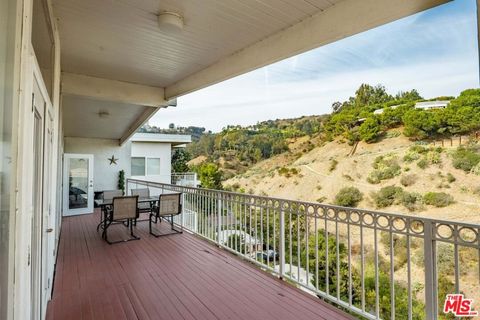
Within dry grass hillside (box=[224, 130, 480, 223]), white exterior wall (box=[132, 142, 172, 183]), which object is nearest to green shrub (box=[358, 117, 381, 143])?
dry grass hillside (box=[224, 130, 480, 223])

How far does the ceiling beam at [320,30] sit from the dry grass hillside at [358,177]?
349 inches

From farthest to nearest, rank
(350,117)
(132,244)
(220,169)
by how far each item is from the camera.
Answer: (220,169) → (350,117) → (132,244)

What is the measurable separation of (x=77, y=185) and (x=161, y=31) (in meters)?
6.68

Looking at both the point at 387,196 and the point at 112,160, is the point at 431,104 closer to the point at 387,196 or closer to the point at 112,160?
the point at 387,196

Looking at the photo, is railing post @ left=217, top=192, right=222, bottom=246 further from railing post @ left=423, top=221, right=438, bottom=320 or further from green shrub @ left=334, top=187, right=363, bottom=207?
green shrub @ left=334, top=187, right=363, bottom=207

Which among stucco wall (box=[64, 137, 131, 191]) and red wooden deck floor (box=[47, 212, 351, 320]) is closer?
red wooden deck floor (box=[47, 212, 351, 320])

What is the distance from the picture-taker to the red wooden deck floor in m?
2.46

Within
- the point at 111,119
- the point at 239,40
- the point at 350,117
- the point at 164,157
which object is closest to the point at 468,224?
the point at 239,40

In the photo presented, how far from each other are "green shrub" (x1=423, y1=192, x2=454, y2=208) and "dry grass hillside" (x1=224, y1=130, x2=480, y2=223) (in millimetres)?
190

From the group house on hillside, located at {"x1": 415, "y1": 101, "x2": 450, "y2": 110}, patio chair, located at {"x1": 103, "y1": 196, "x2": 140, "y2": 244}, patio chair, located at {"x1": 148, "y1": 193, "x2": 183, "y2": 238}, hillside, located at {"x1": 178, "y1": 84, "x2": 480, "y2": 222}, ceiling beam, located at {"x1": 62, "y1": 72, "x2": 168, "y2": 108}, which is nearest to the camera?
ceiling beam, located at {"x1": 62, "y1": 72, "x2": 168, "y2": 108}

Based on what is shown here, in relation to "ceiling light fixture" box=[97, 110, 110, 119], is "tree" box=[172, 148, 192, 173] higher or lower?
lower

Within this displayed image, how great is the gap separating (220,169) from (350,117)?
529 inches

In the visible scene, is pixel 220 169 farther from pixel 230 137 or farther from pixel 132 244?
pixel 132 244

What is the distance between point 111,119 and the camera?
7.46 metres
